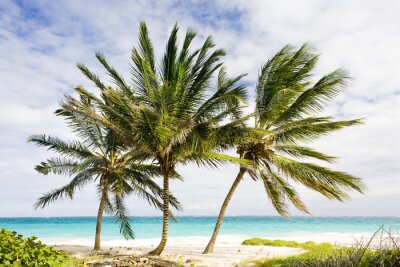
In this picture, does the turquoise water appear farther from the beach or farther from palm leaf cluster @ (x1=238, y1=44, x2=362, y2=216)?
palm leaf cluster @ (x1=238, y1=44, x2=362, y2=216)

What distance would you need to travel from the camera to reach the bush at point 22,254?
17.1ft

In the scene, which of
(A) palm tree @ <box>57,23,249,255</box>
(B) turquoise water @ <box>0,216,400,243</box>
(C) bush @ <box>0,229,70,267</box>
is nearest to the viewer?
(C) bush @ <box>0,229,70,267</box>

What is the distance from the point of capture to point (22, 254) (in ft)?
17.8

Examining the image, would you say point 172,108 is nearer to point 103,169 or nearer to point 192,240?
point 103,169

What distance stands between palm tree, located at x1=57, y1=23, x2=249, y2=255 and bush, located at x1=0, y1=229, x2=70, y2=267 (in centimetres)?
642

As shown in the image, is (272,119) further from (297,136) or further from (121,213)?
(121,213)

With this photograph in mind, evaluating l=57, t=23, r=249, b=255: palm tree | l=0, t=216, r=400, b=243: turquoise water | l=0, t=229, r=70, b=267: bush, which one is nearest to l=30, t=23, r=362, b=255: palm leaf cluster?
l=57, t=23, r=249, b=255: palm tree

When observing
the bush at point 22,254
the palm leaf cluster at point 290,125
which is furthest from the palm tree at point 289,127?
the bush at point 22,254

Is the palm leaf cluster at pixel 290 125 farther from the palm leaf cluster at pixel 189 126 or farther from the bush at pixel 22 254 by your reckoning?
the bush at pixel 22 254

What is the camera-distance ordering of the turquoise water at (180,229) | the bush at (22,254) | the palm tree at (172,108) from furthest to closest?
the turquoise water at (180,229)
the palm tree at (172,108)
the bush at (22,254)

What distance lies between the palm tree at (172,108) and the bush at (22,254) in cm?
642

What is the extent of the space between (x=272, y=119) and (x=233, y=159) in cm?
318

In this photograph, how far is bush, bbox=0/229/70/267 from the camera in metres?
5.22

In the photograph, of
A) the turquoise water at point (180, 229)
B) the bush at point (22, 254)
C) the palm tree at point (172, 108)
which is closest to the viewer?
the bush at point (22, 254)
